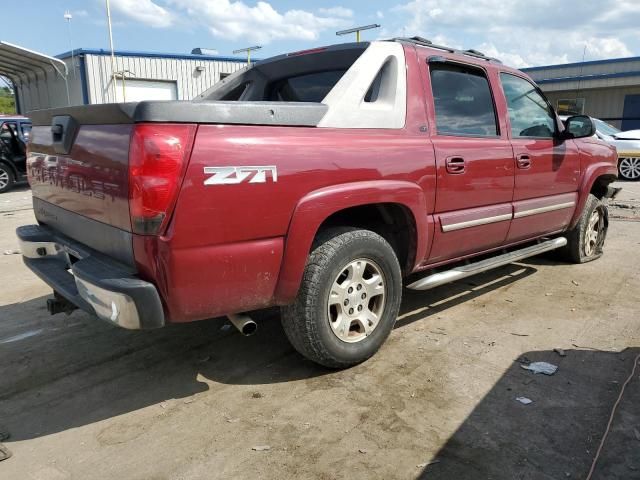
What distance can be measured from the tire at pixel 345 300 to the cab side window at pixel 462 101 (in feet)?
3.53

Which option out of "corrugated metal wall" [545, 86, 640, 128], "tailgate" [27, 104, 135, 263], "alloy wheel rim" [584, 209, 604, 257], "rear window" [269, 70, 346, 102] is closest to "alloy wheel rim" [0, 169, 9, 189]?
"tailgate" [27, 104, 135, 263]

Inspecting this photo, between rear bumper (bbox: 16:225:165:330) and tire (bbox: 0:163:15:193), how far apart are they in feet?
37.6

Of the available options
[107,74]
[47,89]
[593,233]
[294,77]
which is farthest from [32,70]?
[593,233]

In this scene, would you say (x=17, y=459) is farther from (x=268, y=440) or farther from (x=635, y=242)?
(x=635, y=242)

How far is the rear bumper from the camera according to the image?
2434mm

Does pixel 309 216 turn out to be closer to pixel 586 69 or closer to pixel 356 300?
pixel 356 300

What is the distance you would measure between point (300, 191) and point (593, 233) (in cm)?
445

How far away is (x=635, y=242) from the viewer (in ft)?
22.6

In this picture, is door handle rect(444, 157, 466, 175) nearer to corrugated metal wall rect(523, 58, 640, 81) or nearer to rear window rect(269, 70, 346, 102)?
rear window rect(269, 70, 346, 102)

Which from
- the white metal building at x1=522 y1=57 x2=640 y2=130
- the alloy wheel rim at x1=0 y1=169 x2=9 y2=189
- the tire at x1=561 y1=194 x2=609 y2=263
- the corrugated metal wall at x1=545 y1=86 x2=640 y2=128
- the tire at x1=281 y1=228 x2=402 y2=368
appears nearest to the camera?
the tire at x1=281 y1=228 x2=402 y2=368

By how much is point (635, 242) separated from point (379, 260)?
206 inches

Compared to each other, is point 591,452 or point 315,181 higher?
point 315,181

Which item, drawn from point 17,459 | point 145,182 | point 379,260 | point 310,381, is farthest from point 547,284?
point 17,459

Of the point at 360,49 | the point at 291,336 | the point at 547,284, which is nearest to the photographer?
the point at 291,336
